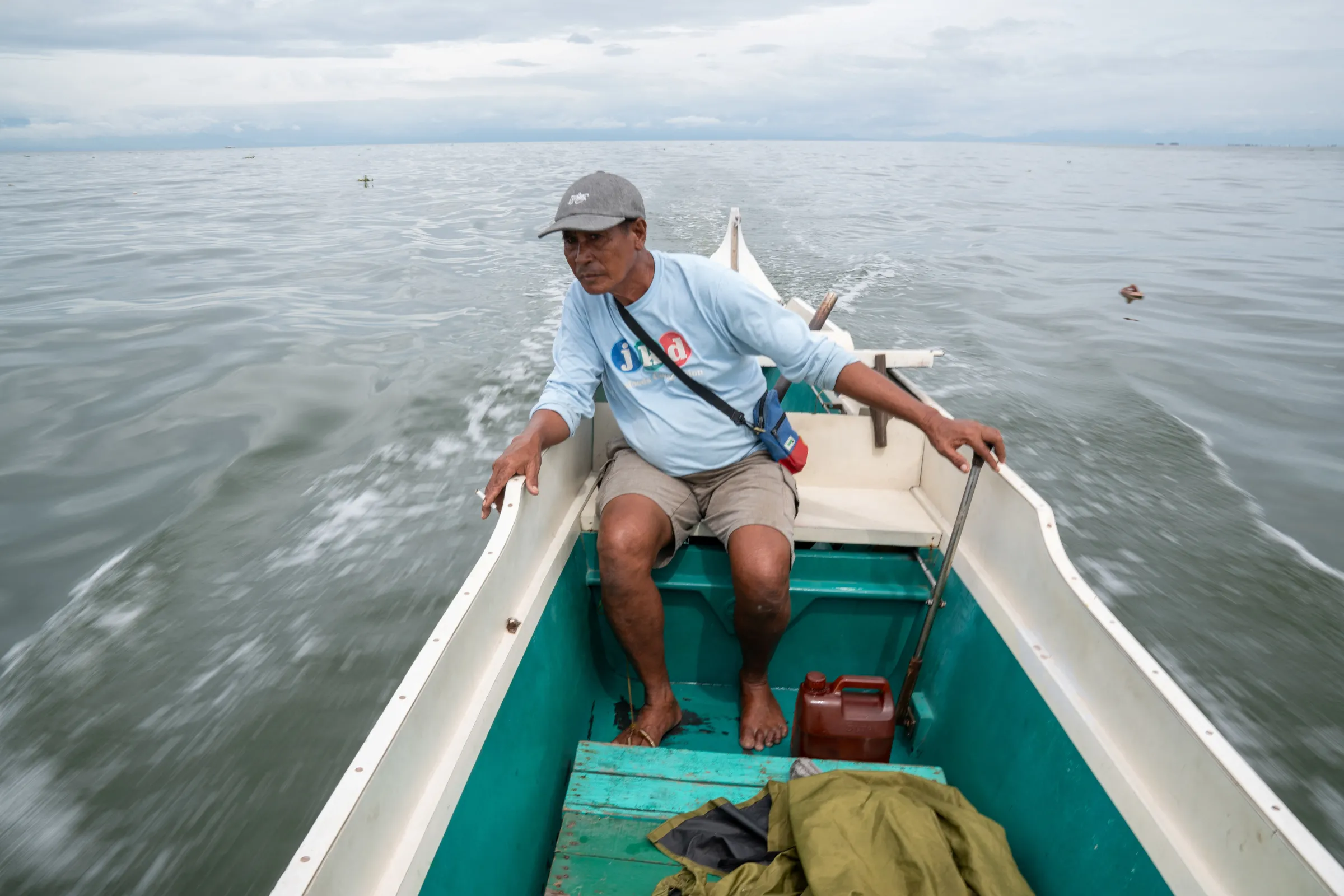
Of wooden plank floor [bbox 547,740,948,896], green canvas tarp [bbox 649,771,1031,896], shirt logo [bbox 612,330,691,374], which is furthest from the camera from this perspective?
shirt logo [bbox 612,330,691,374]

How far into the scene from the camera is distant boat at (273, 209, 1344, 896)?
1248 millimetres

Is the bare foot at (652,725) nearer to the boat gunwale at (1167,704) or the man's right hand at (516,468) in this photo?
the man's right hand at (516,468)

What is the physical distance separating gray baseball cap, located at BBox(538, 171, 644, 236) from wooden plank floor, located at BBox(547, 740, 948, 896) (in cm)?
137

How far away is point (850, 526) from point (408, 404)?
6.25 metres

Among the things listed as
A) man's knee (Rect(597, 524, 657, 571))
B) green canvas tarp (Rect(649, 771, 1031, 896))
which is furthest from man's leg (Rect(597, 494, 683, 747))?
green canvas tarp (Rect(649, 771, 1031, 896))

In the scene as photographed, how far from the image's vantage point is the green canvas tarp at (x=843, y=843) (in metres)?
1.46

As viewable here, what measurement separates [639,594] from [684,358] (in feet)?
2.33

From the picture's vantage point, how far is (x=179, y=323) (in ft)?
33.6

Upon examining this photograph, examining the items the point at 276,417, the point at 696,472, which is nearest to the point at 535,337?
the point at 276,417

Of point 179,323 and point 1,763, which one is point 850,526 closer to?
point 1,763

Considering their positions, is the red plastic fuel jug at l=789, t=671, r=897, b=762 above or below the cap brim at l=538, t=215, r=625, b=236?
below

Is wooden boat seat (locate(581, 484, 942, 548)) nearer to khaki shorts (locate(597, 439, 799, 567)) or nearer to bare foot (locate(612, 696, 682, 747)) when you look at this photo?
khaki shorts (locate(597, 439, 799, 567))

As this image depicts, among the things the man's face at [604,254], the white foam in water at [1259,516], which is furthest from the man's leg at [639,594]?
the white foam in water at [1259,516]

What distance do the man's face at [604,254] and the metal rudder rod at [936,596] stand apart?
1.09 meters
